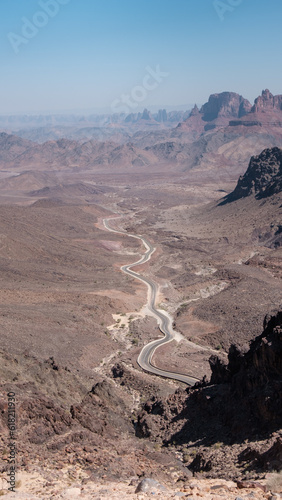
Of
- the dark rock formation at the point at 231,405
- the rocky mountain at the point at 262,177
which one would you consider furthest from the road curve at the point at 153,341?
the rocky mountain at the point at 262,177

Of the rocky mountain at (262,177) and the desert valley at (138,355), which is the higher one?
the rocky mountain at (262,177)

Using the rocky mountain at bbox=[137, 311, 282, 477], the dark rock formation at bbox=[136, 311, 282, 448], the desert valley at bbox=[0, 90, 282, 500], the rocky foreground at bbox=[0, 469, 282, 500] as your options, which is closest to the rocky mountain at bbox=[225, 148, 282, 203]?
the desert valley at bbox=[0, 90, 282, 500]

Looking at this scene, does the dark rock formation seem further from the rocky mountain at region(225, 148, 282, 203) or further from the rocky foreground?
the rocky mountain at region(225, 148, 282, 203)

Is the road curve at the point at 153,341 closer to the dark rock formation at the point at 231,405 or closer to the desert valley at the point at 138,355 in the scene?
the desert valley at the point at 138,355

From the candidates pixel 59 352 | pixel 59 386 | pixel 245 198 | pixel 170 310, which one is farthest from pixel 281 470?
pixel 245 198

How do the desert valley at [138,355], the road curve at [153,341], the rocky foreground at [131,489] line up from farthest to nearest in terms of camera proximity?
the road curve at [153,341] < the desert valley at [138,355] < the rocky foreground at [131,489]

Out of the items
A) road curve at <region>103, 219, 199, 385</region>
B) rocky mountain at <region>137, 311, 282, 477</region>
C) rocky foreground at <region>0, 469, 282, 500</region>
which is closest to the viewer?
rocky foreground at <region>0, 469, 282, 500</region>

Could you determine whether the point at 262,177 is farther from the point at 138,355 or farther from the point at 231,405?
the point at 231,405

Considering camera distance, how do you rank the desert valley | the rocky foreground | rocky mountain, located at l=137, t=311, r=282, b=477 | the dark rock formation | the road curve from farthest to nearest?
the road curve, the dark rock formation, rocky mountain, located at l=137, t=311, r=282, b=477, the desert valley, the rocky foreground
